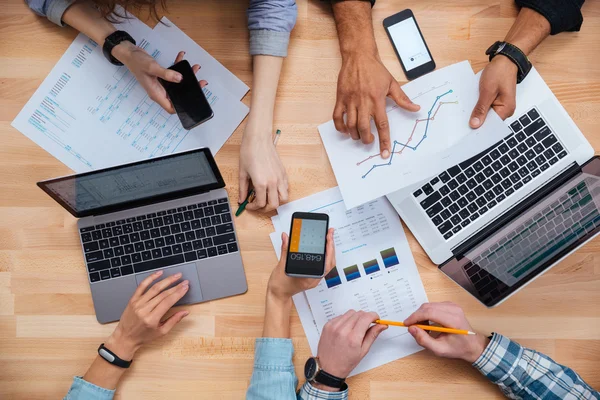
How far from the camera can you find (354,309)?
3.78ft

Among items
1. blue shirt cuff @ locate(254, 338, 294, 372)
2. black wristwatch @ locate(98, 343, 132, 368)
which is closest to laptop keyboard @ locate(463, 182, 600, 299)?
blue shirt cuff @ locate(254, 338, 294, 372)

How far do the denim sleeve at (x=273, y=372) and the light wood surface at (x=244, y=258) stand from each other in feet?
0.17

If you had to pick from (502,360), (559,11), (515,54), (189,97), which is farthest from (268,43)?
(502,360)

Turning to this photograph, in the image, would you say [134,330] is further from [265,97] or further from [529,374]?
[529,374]

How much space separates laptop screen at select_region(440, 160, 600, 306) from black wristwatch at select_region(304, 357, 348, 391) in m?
0.39

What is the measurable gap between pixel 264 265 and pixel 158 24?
59 centimetres

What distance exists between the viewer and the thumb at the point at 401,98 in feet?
3.62

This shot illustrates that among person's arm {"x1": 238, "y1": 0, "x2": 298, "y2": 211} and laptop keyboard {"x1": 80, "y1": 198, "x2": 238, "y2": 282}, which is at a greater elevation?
person's arm {"x1": 238, "y1": 0, "x2": 298, "y2": 211}

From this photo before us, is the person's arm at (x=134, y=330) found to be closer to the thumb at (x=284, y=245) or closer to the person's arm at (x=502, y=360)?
the thumb at (x=284, y=245)

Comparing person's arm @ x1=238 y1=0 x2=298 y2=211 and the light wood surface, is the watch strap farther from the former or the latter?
person's arm @ x1=238 y1=0 x2=298 y2=211

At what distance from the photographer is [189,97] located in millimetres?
1076

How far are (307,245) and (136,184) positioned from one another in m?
0.37

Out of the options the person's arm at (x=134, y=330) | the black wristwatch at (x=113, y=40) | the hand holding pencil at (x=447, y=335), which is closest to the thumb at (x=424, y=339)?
the hand holding pencil at (x=447, y=335)

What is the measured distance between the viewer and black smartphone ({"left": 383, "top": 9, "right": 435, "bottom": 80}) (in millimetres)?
1158
